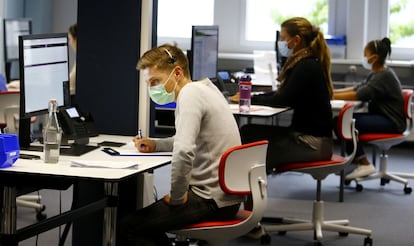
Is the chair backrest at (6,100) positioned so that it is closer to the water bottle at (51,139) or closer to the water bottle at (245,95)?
the water bottle at (245,95)

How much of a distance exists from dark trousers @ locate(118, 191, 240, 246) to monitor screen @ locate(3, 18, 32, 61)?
4370 millimetres

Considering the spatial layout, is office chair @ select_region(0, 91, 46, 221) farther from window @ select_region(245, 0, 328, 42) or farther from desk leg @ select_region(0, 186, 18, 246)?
window @ select_region(245, 0, 328, 42)

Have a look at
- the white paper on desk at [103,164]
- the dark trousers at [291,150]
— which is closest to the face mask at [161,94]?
the white paper on desk at [103,164]

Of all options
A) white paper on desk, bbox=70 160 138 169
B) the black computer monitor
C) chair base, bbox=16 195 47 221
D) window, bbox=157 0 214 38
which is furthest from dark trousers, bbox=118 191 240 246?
window, bbox=157 0 214 38

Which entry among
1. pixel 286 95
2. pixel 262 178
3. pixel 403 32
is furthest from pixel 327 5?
pixel 262 178

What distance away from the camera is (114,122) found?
160 inches

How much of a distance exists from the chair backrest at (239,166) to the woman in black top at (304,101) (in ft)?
4.58

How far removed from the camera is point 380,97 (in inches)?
247

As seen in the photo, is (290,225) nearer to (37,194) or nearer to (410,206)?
(410,206)

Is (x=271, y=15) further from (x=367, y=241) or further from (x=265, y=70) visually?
(x=367, y=241)

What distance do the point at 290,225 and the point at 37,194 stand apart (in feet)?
6.09

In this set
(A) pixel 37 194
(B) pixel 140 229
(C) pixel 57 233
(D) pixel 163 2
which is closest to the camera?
(B) pixel 140 229

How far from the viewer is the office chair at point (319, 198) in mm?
4656

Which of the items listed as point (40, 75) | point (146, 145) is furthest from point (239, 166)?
point (40, 75)
